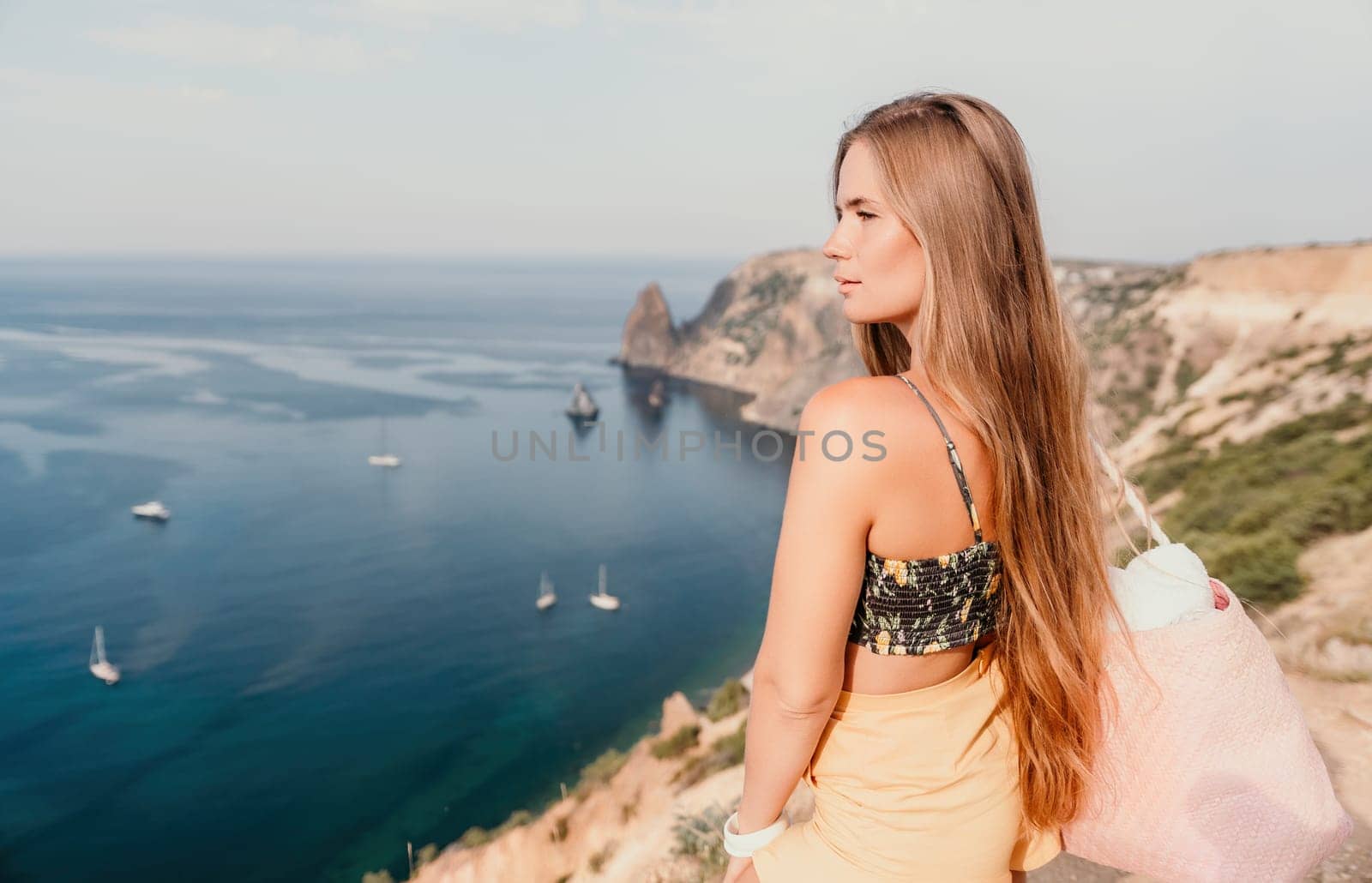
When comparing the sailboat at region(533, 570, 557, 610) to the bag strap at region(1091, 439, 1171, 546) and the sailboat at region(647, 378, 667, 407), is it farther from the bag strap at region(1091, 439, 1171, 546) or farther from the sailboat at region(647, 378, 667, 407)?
the sailboat at region(647, 378, 667, 407)

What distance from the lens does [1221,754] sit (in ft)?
4.34

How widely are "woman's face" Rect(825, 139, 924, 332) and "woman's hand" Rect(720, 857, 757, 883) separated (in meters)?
0.97

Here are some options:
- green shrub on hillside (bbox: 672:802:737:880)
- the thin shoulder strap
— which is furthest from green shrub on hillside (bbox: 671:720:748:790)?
the thin shoulder strap

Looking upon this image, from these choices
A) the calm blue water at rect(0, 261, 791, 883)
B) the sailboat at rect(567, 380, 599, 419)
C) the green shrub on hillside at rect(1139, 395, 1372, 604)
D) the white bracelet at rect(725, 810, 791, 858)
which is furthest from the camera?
the sailboat at rect(567, 380, 599, 419)

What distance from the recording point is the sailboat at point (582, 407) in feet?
225

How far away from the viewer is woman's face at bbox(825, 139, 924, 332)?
4.27ft

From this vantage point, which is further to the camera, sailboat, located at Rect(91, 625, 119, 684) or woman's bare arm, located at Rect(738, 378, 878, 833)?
sailboat, located at Rect(91, 625, 119, 684)

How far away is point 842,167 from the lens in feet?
4.62

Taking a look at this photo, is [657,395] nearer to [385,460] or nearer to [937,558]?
[385,460]

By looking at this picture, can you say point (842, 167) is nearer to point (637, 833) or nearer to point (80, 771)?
point (637, 833)

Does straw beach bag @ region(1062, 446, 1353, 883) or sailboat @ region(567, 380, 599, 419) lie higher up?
straw beach bag @ region(1062, 446, 1353, 883)

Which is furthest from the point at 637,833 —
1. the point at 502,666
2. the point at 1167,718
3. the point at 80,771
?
the point at 80,771

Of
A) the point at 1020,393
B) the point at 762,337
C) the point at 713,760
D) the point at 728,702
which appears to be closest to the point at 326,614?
the point at 728,702

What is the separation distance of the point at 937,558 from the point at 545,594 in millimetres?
34497
